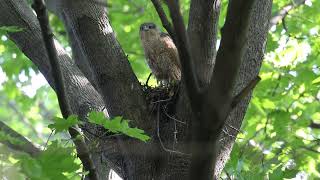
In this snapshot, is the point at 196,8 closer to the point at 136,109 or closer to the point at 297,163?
the point at 136,109

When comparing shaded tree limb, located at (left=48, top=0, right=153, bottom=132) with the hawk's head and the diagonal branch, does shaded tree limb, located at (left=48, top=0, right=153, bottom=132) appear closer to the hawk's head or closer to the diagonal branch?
the diagonal branch

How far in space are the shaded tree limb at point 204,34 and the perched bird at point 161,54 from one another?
1.87m

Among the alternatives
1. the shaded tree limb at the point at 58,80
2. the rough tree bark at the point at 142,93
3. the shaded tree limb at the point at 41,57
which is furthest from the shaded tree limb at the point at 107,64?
the shaded tree limb at the point at 58,80

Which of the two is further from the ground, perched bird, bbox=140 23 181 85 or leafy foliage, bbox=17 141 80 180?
perched bird, bbox=140 23 181 85

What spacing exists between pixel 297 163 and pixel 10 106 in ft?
29.5

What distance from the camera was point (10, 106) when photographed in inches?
522

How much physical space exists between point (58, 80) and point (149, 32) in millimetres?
2862

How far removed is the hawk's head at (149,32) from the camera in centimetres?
537

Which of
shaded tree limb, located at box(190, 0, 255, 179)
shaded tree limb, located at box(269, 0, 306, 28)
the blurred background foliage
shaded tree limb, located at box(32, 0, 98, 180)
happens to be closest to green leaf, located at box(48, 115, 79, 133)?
shaded tree limb, located at box(32, 0, 98, 180)

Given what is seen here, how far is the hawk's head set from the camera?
17.6 feet

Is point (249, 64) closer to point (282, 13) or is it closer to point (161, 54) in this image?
point (161, 54)

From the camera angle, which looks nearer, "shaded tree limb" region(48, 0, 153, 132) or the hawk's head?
"shaded tree limb" region(48, 0, 153, 132)

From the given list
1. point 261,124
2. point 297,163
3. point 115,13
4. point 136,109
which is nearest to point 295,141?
point 297,163

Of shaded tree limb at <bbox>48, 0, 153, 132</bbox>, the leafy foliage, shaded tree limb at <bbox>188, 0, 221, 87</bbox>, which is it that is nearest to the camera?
the leafy foliage
